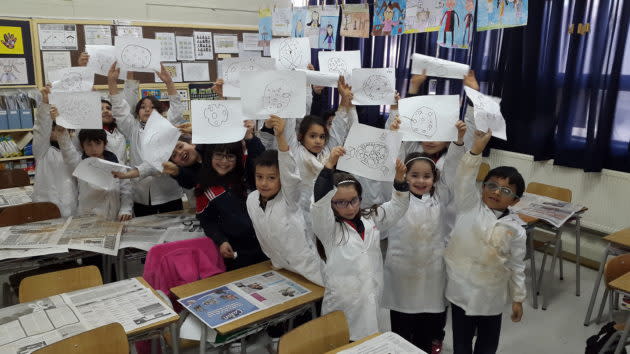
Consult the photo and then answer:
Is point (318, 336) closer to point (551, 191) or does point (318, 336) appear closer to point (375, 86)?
point (375, 86)

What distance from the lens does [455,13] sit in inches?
131

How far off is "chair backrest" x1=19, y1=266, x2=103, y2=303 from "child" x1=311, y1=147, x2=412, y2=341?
1002mm

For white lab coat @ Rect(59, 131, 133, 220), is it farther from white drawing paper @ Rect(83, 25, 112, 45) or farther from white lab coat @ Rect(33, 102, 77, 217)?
white drawing paper @ Rect(83, 25, 112, 45)

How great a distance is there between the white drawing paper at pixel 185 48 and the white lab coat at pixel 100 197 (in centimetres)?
314

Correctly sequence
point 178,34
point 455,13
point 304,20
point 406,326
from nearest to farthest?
point 406,326, point 455,13, point 304,20, point 178,34

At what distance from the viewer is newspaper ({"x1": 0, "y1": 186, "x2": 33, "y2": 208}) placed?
3.26 metres

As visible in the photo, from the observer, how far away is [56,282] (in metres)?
1.87

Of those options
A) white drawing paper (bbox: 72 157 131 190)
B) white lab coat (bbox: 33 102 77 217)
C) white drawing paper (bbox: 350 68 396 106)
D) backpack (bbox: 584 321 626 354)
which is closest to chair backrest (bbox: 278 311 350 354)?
white drawing paper (bbox: 350 68 396 106)

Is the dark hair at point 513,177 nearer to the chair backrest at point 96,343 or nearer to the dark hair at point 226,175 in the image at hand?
the dark hair at point 226,175

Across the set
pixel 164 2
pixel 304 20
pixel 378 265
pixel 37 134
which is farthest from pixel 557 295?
pixel 164 2

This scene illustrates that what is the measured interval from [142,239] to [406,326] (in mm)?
1487

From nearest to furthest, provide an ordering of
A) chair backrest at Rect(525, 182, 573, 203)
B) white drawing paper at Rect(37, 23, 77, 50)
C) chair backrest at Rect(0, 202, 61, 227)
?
chair backrest at Rect(0, 202, 61, 227) < chair backrest at Rect(525, 182, 573, 203) < white drawing paper at Rect(37, 23, 77, 50)

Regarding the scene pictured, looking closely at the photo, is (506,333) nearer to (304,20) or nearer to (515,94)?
(515,94)

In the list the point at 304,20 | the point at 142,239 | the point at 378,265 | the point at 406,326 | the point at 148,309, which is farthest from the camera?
the point at 304,20
